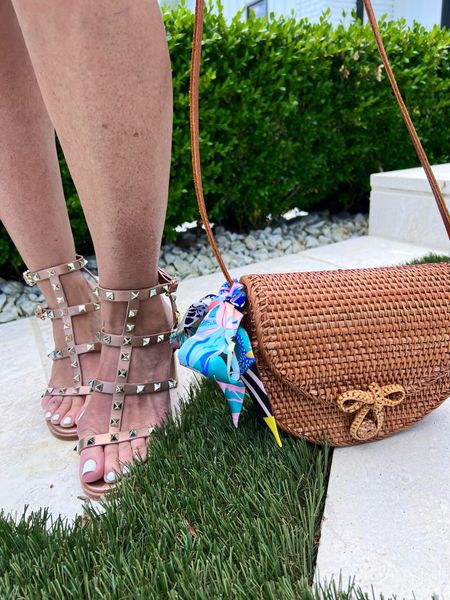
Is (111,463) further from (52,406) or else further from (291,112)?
(291,112)

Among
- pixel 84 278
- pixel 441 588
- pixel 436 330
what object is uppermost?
pixel 84 278

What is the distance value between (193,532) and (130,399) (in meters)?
0.35

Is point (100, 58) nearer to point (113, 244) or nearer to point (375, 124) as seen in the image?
point (113, 244)

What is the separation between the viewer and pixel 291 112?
2.88 m

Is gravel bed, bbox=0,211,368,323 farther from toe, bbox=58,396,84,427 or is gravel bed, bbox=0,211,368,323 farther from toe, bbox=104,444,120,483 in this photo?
toe, bbox=104,444,120,483

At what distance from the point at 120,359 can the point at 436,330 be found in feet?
2.03

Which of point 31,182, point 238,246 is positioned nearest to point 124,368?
point 31,182

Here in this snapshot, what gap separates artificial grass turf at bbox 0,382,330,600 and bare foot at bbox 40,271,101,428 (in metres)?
0.29

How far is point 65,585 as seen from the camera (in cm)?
70

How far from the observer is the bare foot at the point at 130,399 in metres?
0.98

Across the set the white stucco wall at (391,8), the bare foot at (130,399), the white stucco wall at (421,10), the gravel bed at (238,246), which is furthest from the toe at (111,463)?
the white stucco wall at (421,10)

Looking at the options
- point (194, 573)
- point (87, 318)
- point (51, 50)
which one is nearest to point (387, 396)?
point (194, 573)

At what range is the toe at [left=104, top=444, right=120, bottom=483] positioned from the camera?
0.95 meters

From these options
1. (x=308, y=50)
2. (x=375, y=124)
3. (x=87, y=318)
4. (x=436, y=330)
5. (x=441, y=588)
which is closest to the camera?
(x=441, y=588)
